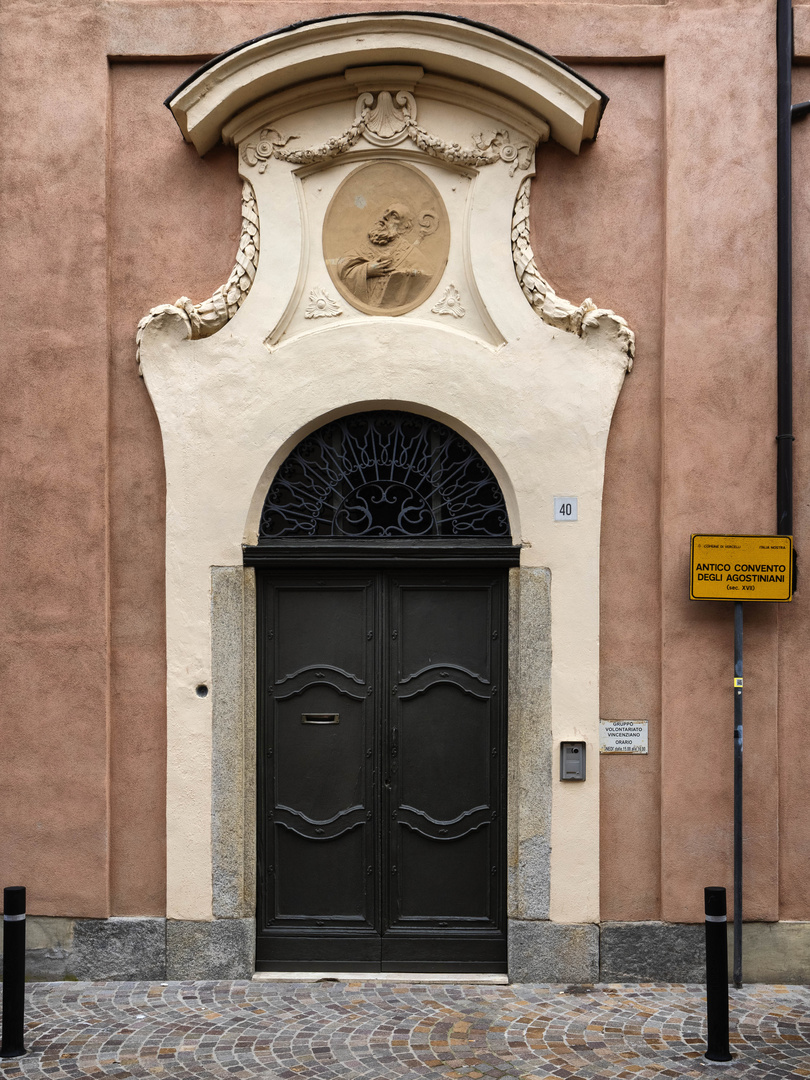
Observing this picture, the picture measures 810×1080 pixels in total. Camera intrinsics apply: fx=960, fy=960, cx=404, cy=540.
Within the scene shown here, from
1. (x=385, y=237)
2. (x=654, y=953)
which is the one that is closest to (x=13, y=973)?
(x=654, y=953)

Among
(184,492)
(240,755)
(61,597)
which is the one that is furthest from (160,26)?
(240,755)

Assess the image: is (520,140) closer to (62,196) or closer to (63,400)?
(62,196)

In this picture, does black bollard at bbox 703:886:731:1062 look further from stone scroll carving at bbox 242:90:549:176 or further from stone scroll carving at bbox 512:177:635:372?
stone scroll carving at bbox 242:90:549:176

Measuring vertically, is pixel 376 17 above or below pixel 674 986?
above

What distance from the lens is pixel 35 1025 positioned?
16.6 feet

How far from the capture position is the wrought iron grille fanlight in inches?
234

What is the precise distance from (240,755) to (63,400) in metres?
2.41

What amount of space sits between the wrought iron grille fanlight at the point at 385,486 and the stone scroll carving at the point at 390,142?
5.27ft

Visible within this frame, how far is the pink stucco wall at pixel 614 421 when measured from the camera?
5.74 m

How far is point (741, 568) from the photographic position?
18.4 ft

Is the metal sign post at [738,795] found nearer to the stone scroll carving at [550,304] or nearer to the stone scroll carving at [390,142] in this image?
the stone scroll carving at [550,304]

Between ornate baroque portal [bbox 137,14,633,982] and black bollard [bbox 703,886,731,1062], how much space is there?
113 cm

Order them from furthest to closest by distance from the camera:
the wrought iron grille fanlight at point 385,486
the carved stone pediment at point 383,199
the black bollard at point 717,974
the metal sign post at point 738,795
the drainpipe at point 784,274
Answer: the wrought iron grille fanlight at point 385,486 < the carved stone pediment at point 383,199 < the drainpipe at point 784,274 < the metal sign post at point 738,795 < the black bollard at point 717,974

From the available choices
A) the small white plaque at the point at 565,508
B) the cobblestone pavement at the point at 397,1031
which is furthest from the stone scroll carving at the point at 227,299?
the cobblestone pavement at the point at 397,1031
